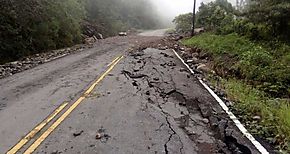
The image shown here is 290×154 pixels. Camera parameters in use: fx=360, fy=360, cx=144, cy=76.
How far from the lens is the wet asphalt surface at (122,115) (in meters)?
5.36

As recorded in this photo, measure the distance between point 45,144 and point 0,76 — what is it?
814 cm

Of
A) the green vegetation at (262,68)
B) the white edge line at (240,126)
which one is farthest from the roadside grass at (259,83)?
the white edge line at (240,126)

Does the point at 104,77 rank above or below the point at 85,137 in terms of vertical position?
below

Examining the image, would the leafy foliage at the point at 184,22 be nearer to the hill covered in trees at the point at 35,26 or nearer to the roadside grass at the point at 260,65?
the hill covered in trees at the point at 35,26

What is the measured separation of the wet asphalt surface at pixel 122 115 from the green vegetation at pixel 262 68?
0.67 meters

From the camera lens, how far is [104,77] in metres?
11.5

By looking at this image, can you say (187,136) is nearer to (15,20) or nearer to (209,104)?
(209,104)

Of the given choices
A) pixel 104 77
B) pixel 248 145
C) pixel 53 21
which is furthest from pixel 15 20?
pixel 248 145

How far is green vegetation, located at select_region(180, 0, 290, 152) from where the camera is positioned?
22.2 ft

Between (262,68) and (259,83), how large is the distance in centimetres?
104

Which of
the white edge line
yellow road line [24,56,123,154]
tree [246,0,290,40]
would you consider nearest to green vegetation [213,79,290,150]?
the white edge line

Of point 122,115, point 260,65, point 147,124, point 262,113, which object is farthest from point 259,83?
point 147,124

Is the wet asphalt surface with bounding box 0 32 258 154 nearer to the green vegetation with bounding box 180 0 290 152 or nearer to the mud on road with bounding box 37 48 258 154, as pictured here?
the mud on road with bounding box 37 48 258 154

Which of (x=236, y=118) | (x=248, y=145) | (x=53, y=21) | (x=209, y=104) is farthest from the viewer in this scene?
(x=53, y=21)
